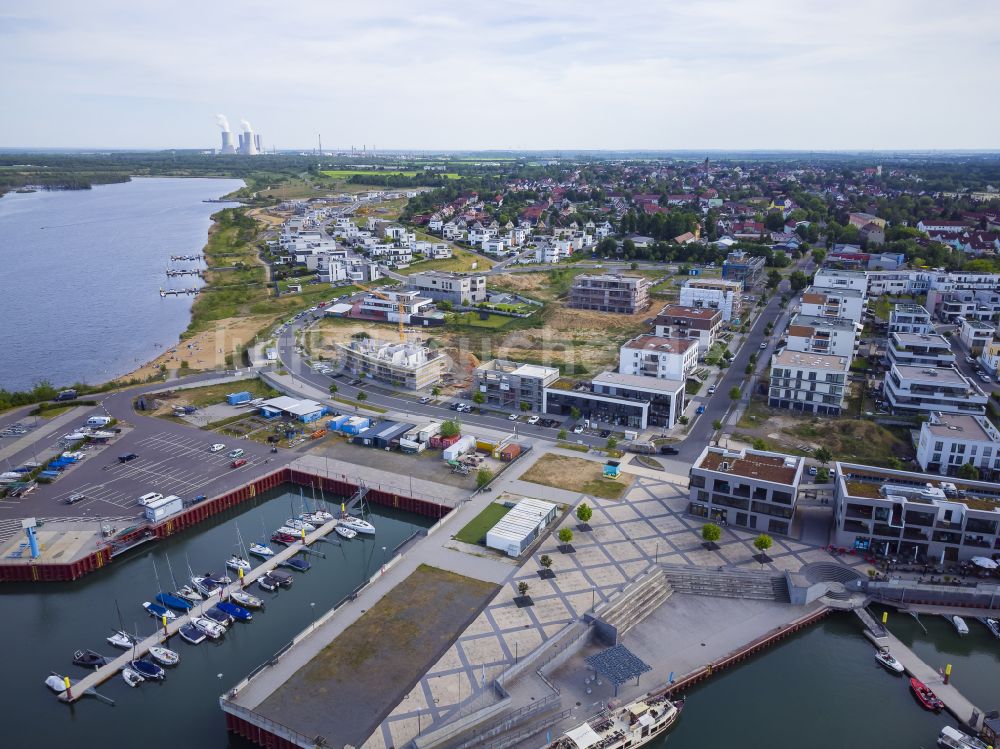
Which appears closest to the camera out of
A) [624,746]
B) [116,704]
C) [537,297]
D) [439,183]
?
[624,746]

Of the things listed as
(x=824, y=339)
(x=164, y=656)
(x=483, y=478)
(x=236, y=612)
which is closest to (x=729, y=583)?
(x=483, y=478)

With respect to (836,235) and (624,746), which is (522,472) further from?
(836,235)

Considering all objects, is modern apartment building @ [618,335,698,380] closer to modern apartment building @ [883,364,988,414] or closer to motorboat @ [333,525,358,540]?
modern apartment building @ [883,364,988,414]

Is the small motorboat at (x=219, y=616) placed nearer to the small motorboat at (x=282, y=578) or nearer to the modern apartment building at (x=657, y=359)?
the small motorboat at (x=282, y=578)

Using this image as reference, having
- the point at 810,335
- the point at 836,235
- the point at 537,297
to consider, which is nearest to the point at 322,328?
the point at 537,297

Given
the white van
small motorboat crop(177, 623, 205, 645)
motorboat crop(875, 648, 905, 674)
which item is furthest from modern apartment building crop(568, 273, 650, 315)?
small motorboat crop(177, 623, 205, 645)

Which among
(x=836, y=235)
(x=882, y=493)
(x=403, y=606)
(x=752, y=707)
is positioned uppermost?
(x=836, y=235)
